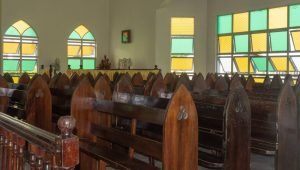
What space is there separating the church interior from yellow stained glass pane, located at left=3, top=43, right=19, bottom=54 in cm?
3

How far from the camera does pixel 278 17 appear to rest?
8.73m

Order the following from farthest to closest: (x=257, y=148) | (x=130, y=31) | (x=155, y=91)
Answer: (x=130, y=31)
(x=155, y=91)
(x=257, y=148)

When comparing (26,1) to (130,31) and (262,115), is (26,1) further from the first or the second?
(262,115)

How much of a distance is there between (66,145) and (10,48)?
11.0m

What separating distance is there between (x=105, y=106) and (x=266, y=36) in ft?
22.4

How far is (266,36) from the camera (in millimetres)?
8953

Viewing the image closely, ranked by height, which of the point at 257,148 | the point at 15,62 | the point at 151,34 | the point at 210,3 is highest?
the point at 210,3

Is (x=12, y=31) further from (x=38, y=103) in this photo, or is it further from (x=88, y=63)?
(x=38, y=103)

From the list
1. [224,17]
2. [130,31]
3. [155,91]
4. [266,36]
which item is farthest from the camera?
[130,31]

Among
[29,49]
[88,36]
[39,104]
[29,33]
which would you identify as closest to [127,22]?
[88,36]

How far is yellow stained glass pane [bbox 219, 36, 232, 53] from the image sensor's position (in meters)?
9.78

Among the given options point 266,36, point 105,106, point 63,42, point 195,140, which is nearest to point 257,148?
point 195,140

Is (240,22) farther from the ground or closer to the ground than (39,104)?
farther from the ground

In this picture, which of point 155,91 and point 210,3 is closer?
point 155,91
